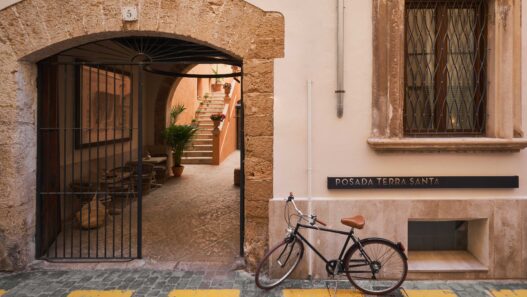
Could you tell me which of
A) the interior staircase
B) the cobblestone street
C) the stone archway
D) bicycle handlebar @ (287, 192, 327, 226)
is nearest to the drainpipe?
the stone archway

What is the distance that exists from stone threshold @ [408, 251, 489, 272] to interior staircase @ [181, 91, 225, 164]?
10084mm

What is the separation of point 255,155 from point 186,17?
1.88 metres

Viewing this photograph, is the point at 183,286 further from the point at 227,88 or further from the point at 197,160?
the point at 227,88

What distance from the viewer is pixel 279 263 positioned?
477cm

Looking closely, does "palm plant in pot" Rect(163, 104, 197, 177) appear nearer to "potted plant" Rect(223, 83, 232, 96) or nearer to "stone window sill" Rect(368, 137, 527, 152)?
"potted plant" Rect(223, 83, 232, 96)

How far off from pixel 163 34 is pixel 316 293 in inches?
142

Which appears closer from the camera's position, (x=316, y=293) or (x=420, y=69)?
(x=316, y=293)

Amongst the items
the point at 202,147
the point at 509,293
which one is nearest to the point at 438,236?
the point at 509,293

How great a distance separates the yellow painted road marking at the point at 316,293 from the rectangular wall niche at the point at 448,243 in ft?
3.00

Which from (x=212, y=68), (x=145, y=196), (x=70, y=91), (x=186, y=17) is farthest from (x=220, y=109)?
(x=186, y=17)

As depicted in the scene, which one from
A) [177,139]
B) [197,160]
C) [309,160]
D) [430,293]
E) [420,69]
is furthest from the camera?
[197,160]

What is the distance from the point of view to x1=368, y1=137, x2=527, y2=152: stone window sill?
4.82 meters

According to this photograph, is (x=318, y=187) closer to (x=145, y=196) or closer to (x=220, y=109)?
(x=145, y=196)

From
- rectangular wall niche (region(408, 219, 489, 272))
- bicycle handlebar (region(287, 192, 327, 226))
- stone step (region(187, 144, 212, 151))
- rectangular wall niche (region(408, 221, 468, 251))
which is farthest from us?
stone step (region(187, 144, 212, 151))
